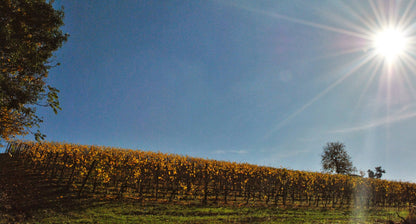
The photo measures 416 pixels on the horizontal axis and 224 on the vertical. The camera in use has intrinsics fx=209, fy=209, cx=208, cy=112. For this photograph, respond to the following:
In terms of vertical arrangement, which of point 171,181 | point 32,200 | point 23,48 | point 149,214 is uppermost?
point 23,48

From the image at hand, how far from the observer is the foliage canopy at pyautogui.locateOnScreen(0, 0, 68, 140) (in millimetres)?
10500

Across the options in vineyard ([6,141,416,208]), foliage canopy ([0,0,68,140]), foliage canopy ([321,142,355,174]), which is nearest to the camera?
foliage canopy ([0,0,68,140])

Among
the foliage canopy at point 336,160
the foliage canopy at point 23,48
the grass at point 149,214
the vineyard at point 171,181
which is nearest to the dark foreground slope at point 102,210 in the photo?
the grass at point 149,214

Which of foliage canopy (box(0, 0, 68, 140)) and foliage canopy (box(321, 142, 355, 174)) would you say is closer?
foliage canopy (box(0, 0, 68, 140))

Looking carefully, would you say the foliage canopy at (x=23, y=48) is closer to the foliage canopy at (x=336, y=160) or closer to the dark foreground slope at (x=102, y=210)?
the dark foreground slope at (x=102, y=210)

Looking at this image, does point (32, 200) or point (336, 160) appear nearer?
point (32, 200)

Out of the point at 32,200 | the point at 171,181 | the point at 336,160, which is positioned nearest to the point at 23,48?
the point at 32,200

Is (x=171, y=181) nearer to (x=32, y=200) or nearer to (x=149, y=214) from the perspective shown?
(x=149, y=214)

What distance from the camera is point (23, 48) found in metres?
10.4

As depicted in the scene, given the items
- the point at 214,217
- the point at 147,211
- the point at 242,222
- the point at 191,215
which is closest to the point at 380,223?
the point at 242,222

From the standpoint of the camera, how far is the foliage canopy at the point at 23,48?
34.4ft

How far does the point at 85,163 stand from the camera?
18641 mm

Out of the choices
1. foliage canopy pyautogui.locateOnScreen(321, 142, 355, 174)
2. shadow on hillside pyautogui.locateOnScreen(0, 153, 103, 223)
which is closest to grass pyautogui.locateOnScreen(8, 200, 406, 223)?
shadow on hillside pyautogui.locateOnScreen(0, 153, 103, 223)

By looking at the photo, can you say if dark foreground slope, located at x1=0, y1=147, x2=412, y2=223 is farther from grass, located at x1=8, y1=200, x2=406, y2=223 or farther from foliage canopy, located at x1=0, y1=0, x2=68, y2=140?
foliage canopy, located at x1=0, y1=0, x2=68, y2=140
